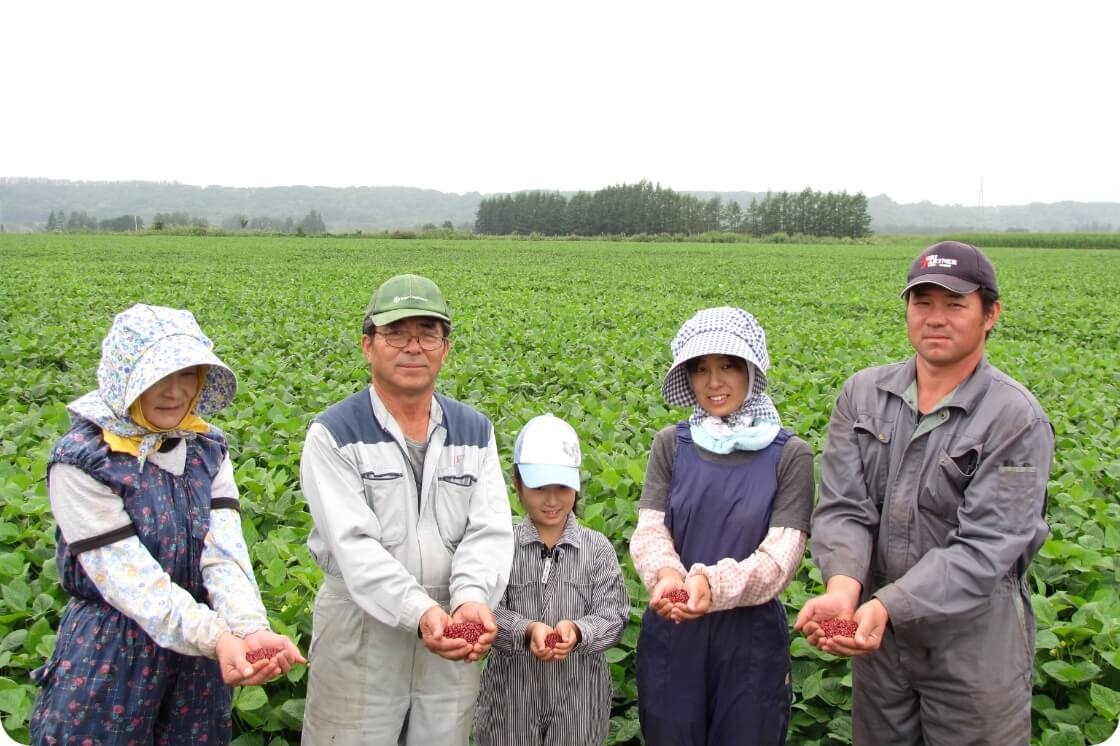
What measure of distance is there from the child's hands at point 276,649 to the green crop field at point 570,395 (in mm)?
729

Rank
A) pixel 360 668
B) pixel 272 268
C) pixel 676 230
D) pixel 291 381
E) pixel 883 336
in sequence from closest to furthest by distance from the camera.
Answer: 1. pixel 360 668
2. pixel 291 381
3. pixel 883 336
4. pixel 272 268
5. pixel 676 230

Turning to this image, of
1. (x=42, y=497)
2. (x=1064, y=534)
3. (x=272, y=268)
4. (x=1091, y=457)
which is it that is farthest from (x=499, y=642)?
(x=272, y=268)

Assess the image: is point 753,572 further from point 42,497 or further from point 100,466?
point 42,497

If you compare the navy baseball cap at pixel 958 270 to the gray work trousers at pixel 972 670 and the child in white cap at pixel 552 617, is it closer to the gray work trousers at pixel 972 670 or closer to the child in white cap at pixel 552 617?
the gray work trousers at pixel 972 670

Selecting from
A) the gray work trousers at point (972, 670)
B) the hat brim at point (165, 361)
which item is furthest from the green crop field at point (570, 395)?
the hat brim at point (165, 361)

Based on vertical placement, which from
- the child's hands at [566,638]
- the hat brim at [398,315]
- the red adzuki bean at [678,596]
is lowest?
the child's hands at [566,638]

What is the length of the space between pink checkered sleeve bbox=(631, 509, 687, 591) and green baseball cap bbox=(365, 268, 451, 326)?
32.6 inches

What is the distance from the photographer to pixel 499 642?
7.68 feet

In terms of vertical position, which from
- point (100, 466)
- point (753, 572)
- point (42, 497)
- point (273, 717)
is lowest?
point (273, 717)

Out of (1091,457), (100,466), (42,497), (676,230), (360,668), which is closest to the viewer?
(100,466)

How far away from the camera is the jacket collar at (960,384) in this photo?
2051mm

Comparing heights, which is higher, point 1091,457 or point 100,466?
point 100,466

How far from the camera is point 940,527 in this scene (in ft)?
6.79

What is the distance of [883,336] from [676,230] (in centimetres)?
8214
